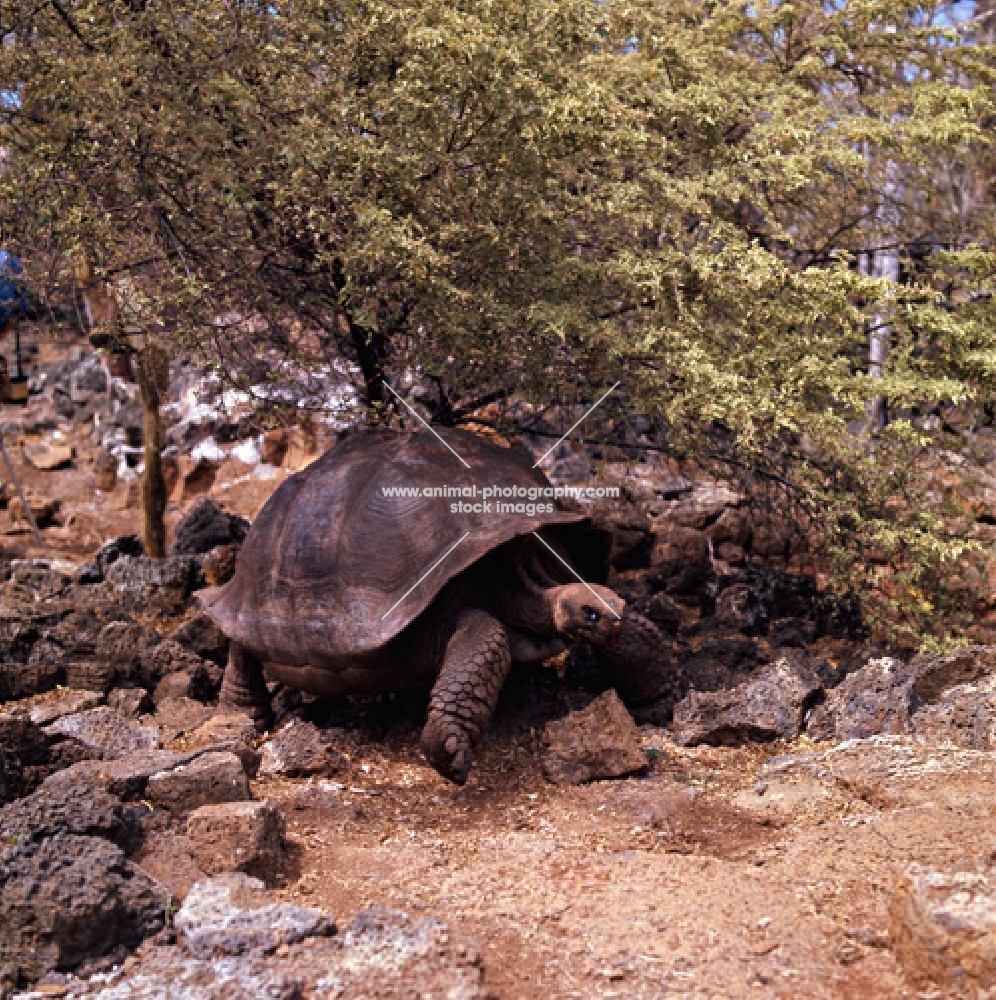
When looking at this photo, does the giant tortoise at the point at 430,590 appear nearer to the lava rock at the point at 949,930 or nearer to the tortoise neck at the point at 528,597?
the tortoise neck at the point at 528,597

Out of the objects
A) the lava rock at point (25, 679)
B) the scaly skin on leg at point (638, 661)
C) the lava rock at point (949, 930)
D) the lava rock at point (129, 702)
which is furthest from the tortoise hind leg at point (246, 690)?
the lava rock at point (949, 930)

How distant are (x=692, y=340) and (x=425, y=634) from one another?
1.60 m

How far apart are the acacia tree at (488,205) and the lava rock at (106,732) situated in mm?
1645

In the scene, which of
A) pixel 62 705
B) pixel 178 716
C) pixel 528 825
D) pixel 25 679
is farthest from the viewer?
pixel 25 679

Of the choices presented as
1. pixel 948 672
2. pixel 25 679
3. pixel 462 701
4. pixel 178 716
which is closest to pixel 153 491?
pixel 25 679

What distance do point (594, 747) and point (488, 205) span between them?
215 centimetres

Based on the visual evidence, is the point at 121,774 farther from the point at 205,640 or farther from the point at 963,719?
the point at 963,719

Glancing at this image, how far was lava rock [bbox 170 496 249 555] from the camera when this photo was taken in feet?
23.4

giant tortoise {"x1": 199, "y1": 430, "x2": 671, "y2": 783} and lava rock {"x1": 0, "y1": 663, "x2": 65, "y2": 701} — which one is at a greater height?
giant tortoise {"x1": 199, "y1": 430, "x2": 671, "y2": 783}

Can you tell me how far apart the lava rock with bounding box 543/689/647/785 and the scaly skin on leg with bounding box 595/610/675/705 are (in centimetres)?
30

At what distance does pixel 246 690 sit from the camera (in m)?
4.90

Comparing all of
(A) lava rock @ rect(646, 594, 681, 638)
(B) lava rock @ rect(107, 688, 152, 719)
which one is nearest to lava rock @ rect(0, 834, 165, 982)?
(B) lava rock @ rect(107, 688, 152, 719)

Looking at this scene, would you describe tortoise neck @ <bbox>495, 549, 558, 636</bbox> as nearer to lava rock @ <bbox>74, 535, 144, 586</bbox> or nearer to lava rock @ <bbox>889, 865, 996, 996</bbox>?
lava rock @ <bbox>889, 865, 996, 996</bbox>

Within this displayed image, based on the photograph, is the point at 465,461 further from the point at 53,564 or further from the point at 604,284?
the point at 53,564
